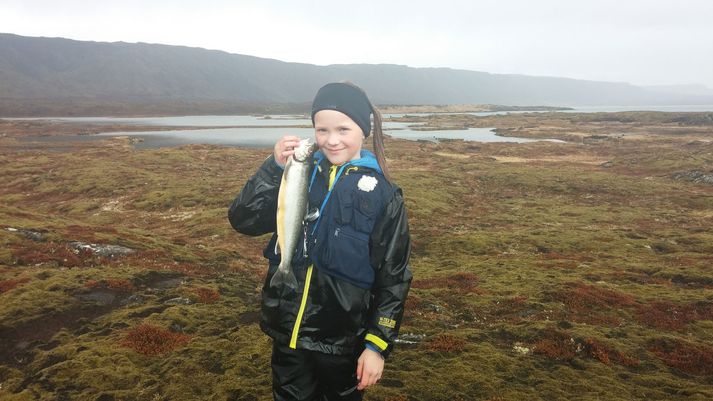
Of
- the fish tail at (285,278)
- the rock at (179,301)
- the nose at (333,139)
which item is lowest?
the rock at (179,301)

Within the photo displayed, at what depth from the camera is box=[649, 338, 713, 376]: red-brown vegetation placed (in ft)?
27.8

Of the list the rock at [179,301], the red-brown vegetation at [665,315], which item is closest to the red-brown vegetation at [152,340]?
the rock at [179,301]

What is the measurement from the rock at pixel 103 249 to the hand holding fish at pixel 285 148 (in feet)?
52.7

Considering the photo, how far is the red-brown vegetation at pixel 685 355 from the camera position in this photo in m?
8.48

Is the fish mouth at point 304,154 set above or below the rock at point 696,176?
above

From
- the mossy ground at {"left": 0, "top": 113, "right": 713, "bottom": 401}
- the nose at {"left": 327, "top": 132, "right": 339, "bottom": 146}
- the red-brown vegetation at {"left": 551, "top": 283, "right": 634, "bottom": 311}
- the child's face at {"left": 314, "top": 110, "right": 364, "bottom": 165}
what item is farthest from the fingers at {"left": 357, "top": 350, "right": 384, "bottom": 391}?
the red-brown vegetation at {"left": 551, "top": 283, "right": 634, "bottom": 311}

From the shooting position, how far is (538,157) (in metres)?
68.3

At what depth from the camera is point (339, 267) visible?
359 cm

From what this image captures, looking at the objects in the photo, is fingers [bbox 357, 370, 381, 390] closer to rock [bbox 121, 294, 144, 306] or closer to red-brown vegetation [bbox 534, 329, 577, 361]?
red-brown vegetation [bbox 534, 329, 577, 361]

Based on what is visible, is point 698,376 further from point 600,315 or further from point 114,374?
point 114,374

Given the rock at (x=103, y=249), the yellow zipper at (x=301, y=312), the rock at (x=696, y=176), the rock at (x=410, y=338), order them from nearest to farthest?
the yellow zipper at (x=301, y=312) → the rock at (x=410, y=338) → the rock at (x=103, y=249) → the rock at (x=696, y=176)

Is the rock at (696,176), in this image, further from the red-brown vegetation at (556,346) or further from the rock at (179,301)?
the rock at (179,301)

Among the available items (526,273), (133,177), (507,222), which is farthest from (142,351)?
(133,177)

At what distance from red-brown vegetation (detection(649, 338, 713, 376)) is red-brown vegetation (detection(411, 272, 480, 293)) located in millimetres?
5687
